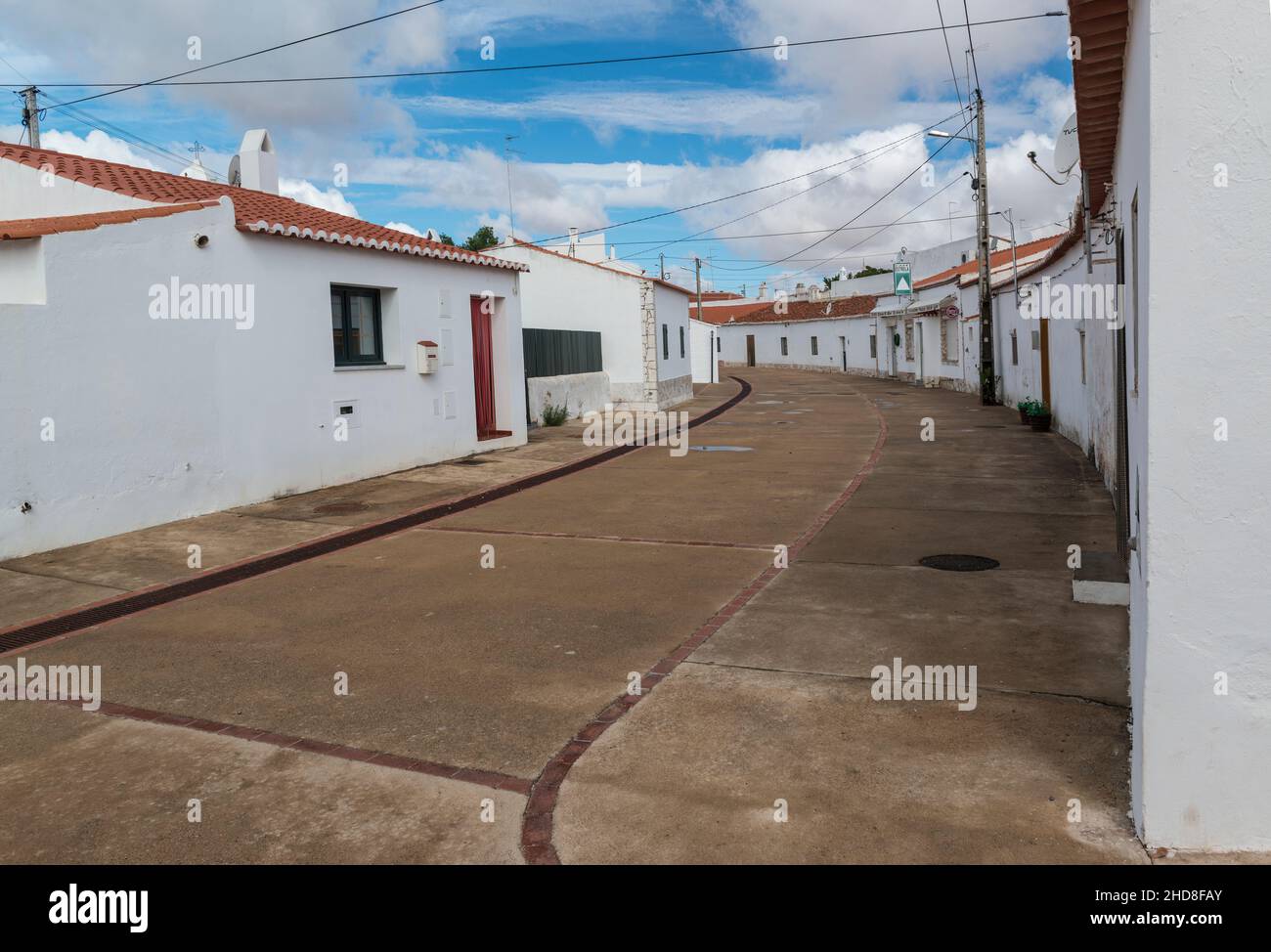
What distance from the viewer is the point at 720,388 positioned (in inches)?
1446

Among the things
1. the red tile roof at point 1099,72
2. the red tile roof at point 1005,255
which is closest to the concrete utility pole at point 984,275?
the red tile roof at point 1005,255

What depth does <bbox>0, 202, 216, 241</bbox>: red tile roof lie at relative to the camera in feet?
28.6

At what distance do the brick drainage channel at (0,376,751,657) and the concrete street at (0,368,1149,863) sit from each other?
0.70 feet

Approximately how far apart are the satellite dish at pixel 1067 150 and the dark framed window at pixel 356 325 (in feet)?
28.7

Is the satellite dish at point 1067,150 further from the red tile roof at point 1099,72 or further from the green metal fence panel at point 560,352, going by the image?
the green metal fence panel at point 560,352

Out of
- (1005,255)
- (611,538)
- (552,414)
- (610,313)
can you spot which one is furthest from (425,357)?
(1005,255)

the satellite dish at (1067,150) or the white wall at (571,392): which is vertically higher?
the satellite dish at (1067,150)

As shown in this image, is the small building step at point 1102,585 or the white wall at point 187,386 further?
the white wall at point 187,386

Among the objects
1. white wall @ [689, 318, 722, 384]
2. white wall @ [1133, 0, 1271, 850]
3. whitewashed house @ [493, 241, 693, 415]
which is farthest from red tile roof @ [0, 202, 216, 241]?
white wall @ [689, 318, 722, 384]

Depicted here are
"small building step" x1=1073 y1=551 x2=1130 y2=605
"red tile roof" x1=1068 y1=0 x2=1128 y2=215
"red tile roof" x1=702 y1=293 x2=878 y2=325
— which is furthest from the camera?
"red tile roof" x1=702 y1=293 x2=878 y2=325

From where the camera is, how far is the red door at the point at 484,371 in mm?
17203

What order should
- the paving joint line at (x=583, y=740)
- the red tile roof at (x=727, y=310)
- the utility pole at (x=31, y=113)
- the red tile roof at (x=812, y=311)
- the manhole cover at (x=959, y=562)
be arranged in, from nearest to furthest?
the paving joint line at (x=583, y=740)
the manhole cover at (x=959, y=562)
the utility pole at (x=31, y=113)
the red tile roof at (x=812, y=311)
the red tile roof at (x=727, y=310)

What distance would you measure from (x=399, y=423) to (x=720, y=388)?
23.5 m

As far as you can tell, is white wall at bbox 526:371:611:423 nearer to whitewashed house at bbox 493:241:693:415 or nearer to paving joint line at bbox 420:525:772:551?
whitewashed house at bbox 493:241:693:415
